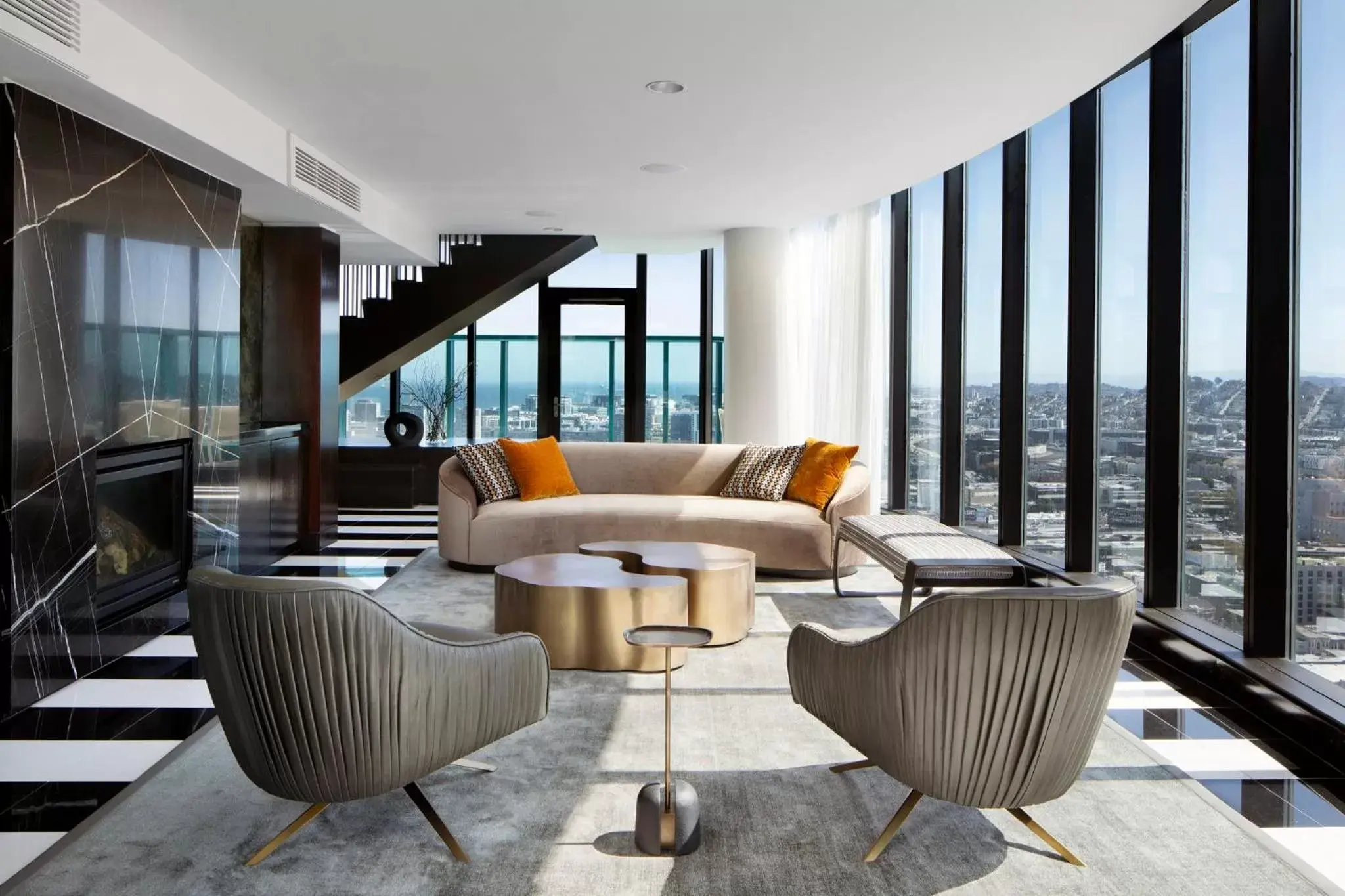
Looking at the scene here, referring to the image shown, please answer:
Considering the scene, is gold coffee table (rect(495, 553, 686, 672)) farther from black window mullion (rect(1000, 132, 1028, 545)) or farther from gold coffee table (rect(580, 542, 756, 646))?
black window mullion (rect(1000, 132, 1028, 545))

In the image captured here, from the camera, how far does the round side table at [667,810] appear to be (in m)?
2.39

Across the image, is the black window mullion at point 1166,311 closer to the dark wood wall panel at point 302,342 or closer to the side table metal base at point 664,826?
the side table metal base at point 664,826

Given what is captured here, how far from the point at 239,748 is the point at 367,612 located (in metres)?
0.52

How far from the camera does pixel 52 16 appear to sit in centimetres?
317

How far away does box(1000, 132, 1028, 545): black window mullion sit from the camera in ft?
18.6

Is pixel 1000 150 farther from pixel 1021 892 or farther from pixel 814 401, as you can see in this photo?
pixel 1021 892

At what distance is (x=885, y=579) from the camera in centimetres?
597

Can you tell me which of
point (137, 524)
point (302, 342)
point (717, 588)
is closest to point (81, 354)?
point (137, 524)

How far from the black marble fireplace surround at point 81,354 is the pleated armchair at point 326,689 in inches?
68.2

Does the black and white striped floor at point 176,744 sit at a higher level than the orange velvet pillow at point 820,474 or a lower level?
lower

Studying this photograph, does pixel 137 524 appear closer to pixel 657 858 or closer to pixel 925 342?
pixel 657 858

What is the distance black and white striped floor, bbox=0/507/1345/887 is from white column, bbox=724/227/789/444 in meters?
4.61

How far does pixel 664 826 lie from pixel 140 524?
10.9 feet

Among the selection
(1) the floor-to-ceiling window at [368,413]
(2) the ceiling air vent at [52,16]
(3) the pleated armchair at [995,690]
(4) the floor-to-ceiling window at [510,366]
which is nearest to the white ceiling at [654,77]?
(2) the ceiling air vent at [52,16]
